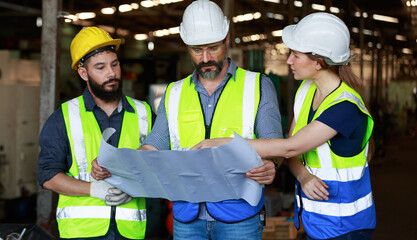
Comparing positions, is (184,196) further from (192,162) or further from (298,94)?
(298,94)

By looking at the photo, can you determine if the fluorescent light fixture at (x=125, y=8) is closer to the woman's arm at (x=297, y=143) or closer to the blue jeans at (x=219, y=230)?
the blue jeans at (x=219, y=230)

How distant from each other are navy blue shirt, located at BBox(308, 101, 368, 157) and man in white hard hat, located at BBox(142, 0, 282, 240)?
27 cm

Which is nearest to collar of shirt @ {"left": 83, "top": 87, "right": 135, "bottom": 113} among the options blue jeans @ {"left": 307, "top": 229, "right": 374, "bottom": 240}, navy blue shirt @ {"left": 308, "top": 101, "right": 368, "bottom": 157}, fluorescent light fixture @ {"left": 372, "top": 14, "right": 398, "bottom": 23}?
navy blue shirt @ {"left": 308, "top": 101, "right": 368, "bottom": 157}

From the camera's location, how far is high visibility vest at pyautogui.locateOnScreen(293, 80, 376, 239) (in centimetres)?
218

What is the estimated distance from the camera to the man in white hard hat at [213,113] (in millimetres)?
2275

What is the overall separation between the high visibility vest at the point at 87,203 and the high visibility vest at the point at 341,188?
0.92 m

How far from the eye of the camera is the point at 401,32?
738 inches

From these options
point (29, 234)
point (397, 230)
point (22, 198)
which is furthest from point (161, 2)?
point (29, 234)

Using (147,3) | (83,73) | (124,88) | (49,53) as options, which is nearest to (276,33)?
(147,3)

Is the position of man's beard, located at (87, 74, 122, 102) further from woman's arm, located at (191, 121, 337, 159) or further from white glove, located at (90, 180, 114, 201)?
woman's arm, located at (191, 121, 337, 159)

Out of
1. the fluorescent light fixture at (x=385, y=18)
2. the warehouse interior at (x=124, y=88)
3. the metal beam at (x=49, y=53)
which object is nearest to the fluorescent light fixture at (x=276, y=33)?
the warehouse interior at (x=124, y=88)

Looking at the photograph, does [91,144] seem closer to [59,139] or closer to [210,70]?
[59,139]

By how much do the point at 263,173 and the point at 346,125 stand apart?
0.40m

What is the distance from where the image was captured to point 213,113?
2363 millimetres
